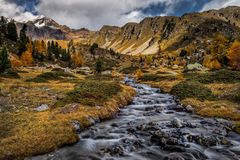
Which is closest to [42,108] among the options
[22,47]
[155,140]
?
[155,140]

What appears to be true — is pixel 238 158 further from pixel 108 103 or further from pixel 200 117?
pixel 108 103

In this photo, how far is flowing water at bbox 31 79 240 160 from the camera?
21.3m

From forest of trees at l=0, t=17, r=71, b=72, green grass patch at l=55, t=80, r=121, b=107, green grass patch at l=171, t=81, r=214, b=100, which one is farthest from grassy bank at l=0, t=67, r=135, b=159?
forest of trees at l=0, t=17, r=71, b=72

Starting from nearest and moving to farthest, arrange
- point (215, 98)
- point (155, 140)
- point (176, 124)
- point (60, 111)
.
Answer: point (155, 140) → point (176, 124) → point (60, 111) → point (215, 98)

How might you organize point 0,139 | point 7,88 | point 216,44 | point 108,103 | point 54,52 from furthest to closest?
point 54,52 < point 216,44 < point 7,88 < point 108,103 < point 0,139

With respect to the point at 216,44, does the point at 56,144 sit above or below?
below

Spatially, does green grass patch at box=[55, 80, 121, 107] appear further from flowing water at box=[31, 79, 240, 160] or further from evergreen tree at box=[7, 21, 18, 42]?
evergreen tree at box=[7, 21, 18, 42]

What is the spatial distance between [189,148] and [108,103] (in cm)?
1875

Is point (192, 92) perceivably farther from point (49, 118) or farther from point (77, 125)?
point (49, 118)

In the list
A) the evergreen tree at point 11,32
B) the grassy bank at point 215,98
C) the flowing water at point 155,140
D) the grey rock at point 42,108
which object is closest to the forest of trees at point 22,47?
the evergreen tree at point 11,32

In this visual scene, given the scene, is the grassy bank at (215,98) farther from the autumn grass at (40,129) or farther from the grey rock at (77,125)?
the grey rock at (77,125)

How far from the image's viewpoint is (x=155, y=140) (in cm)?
2495

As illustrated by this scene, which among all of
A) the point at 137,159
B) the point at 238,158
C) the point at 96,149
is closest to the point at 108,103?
the point at 96,149

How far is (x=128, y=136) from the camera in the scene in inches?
1046
